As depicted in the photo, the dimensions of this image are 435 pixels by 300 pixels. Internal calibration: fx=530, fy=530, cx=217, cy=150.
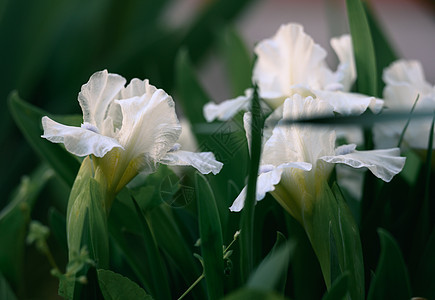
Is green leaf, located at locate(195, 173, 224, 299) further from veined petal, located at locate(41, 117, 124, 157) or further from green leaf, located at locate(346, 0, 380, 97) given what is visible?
green leaf, located at locate(346, 0, 380, 97)

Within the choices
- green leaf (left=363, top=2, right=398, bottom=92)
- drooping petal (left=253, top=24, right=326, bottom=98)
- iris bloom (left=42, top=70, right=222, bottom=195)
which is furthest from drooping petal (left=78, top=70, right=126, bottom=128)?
green leaf (left=363, top=2, right=398, bottom=92)

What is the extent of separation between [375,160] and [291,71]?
0.43ft

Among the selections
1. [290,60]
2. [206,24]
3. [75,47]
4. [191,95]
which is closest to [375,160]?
[290,60]

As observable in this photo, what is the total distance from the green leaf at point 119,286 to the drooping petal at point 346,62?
212mm

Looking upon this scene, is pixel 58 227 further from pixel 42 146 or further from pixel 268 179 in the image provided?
pixel 268 179

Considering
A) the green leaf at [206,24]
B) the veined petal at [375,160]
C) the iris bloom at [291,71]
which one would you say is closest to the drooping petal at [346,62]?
the iris bloom at [291,71]

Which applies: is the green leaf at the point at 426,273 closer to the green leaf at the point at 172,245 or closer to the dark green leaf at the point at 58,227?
the green leaf at the point at 172,245

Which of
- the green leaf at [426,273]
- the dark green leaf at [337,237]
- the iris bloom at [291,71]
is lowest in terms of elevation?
the green leaf at [426,273]

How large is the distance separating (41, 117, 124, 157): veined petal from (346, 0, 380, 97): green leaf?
19 cm

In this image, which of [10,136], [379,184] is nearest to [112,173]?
[379,184]

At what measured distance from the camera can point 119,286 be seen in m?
0.26

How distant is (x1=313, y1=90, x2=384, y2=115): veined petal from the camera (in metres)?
0.32

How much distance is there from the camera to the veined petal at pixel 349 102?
320 millimetres

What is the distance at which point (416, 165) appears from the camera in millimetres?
421
